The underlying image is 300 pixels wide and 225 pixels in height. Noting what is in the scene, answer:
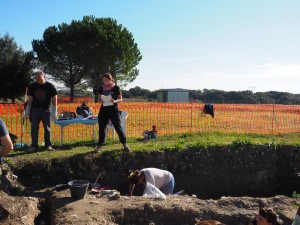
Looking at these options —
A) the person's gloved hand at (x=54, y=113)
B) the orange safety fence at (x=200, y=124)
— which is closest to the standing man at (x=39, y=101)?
the person's gloved hand at (x=54, y=113)

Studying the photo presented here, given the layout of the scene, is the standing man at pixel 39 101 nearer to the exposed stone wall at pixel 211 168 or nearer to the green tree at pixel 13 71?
the exposed stone wall at pixel 211 168

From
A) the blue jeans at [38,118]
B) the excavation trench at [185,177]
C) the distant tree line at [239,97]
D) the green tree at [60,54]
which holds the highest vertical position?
the green tree at [60,54]

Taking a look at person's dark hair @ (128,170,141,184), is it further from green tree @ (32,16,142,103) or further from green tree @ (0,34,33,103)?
green tree @ (32,16,142,103)

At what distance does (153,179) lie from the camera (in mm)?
7750

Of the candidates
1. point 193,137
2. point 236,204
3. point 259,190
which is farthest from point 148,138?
point 236,204

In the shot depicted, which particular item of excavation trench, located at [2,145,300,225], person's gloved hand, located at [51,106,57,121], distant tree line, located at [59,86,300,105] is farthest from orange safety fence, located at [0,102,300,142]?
distant tree line, located at [59,86,300,105]

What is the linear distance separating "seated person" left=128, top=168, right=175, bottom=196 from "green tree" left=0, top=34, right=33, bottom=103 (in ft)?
72.9

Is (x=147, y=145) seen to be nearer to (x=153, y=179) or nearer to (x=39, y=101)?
(x=153, y=179)

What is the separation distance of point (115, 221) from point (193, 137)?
598 cm

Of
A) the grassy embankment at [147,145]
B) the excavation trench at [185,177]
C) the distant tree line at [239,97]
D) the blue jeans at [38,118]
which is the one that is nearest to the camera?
the excavation trench at [185,177]

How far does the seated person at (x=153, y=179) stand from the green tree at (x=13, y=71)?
22205 mm

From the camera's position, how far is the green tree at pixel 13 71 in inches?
1079

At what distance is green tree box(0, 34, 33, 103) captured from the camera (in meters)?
27.4

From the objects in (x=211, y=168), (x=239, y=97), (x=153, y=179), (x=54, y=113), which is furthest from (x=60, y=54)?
(x=153, y=179)
